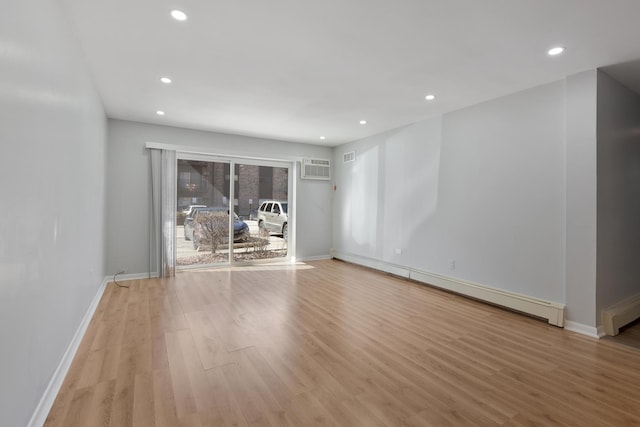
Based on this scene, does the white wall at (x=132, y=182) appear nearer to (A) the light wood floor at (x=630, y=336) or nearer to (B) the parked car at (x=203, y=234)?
(B) the parked car at (x=203, y=234)

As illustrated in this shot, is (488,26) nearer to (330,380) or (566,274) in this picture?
(566,274)

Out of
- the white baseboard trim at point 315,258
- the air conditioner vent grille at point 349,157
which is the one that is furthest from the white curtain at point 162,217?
the air conditioner vent grille at point 349,157

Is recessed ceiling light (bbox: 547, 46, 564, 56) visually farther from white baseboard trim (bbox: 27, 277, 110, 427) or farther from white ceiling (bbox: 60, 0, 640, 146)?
white baseboard trim (bbox: 27, 277, 110, 427)

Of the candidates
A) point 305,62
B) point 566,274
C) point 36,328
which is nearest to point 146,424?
point 36,328

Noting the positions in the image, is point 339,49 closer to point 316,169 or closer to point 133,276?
point 316,169

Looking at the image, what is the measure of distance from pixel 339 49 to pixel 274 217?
4.39 m

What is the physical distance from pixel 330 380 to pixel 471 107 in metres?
4.00

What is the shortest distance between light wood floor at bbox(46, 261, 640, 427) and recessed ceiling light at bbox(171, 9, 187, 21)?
2730 mm

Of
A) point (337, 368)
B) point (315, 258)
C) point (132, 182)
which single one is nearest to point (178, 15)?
point (337, 368)

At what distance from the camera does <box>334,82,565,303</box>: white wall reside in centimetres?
338

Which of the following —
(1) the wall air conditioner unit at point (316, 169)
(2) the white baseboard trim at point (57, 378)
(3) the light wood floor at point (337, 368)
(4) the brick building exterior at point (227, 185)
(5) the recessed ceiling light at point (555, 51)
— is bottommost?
(3) the light wood floor at point (337, 368)

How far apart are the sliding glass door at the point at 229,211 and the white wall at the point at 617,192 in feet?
17.1

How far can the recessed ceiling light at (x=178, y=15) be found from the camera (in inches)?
86.7

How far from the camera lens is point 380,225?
230 inches
